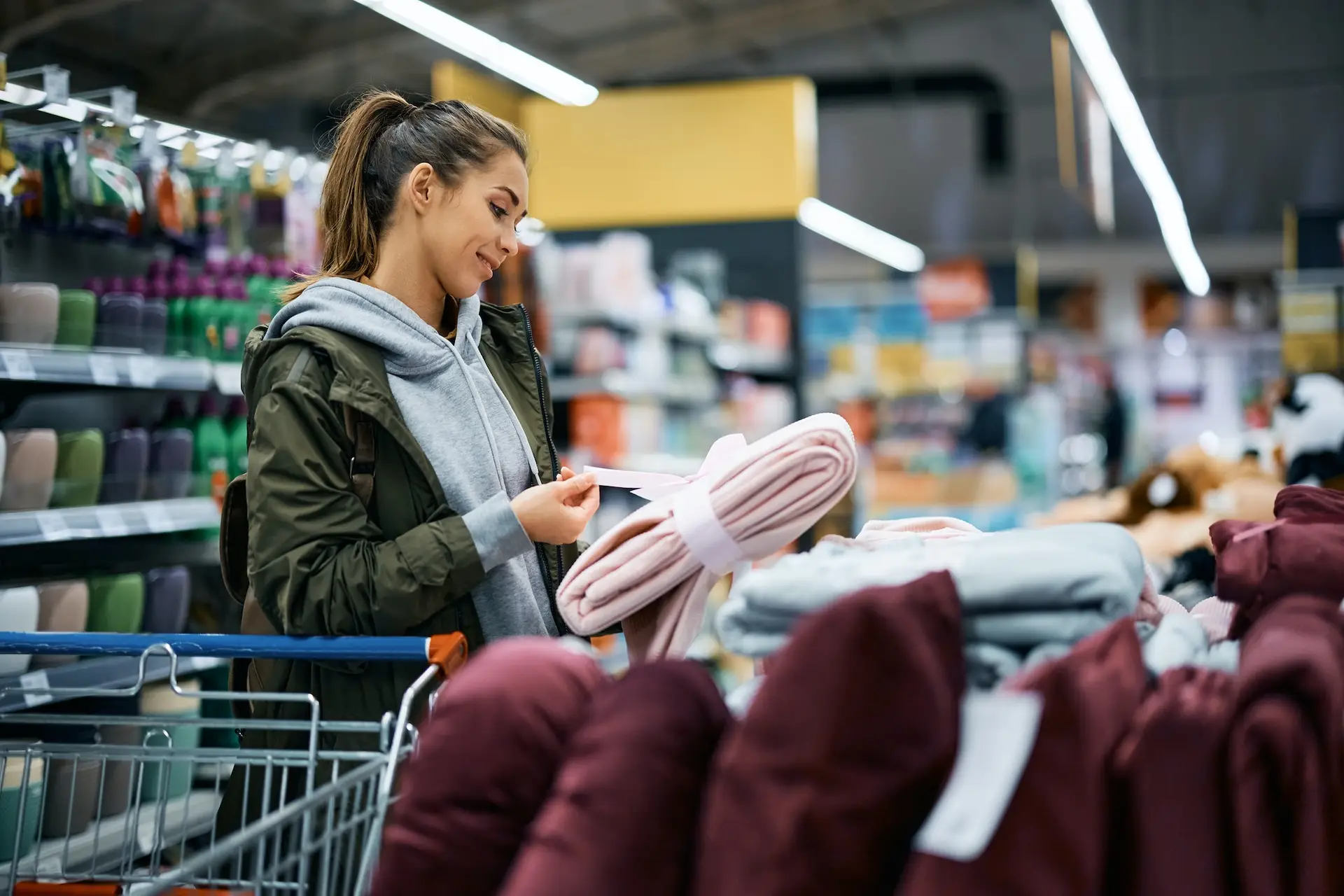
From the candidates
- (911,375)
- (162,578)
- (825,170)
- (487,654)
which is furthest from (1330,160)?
(487,654)

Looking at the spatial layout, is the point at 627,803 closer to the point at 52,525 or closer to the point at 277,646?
the point at 277,646

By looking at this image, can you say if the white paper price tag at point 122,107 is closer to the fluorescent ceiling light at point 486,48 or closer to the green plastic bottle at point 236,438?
the green plastic bottle at point 236,438

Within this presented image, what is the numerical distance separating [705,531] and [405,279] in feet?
2.84

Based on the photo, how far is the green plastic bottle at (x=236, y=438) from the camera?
12.5 ft

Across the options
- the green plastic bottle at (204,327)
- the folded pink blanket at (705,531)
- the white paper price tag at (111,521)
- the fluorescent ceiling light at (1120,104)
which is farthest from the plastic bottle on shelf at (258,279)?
the fluorescent ceiling light at (1120,104)

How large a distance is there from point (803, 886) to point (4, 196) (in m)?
3.14

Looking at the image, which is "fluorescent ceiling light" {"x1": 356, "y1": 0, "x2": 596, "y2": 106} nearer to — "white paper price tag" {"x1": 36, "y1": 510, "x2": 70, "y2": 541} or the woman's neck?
"white paper price tag" {"x1": 36, "y1": 510, "x2": 70, "y2": 541}

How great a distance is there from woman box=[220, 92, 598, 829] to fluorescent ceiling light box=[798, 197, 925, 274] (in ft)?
33.6

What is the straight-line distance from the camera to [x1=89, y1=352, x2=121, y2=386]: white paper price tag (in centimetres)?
316

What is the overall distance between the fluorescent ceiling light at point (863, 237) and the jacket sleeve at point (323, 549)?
10.5 meters

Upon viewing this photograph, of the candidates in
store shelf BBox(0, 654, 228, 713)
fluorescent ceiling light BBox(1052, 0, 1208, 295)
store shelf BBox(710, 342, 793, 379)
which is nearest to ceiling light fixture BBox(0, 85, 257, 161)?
store shelf BBox(0, 654, 228, 713)

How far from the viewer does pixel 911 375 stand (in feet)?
43.1

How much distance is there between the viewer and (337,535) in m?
1.62

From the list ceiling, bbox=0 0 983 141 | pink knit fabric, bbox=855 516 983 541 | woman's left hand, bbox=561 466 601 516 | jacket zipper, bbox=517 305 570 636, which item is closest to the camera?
pink knit fabric, bbox=855 516 983 541
